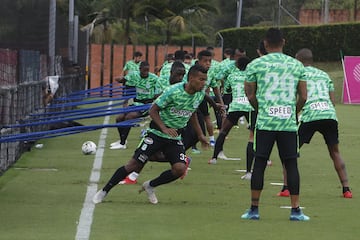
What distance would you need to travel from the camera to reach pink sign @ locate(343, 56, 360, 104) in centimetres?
4350

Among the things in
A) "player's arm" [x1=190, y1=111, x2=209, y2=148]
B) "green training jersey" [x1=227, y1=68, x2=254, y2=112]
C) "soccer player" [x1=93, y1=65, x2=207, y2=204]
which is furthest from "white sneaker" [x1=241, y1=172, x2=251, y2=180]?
"soccer player" [x1=93, y1=65, x2=207, y2=204]

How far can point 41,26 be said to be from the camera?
2512 cm

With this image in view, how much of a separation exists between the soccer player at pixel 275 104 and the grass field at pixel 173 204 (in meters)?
0.44

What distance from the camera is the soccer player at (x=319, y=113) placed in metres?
13.0

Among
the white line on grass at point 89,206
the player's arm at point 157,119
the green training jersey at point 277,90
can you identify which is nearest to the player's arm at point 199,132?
the player's arm at point 157,119

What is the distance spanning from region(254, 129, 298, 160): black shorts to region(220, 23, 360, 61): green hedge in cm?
4325

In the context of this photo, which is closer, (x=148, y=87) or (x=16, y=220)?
(x=16, y=220)

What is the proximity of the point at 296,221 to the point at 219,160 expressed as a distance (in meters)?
7.10

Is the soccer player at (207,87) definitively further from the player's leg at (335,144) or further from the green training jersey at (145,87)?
the player's leg at (335,144)

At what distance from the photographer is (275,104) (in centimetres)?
1073

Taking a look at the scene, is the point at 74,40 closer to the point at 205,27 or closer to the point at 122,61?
the point at 122,61

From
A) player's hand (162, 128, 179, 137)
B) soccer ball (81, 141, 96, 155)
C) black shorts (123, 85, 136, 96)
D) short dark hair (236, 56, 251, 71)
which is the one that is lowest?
soccer ball (81, 141, 96, 155)

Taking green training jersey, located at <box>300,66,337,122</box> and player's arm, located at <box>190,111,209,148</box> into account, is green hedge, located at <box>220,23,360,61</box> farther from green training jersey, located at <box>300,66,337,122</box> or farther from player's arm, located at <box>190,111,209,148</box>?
player's arm, located at <box>190,111,209,148</box>

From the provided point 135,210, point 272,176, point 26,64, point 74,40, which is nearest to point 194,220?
point 135,210
